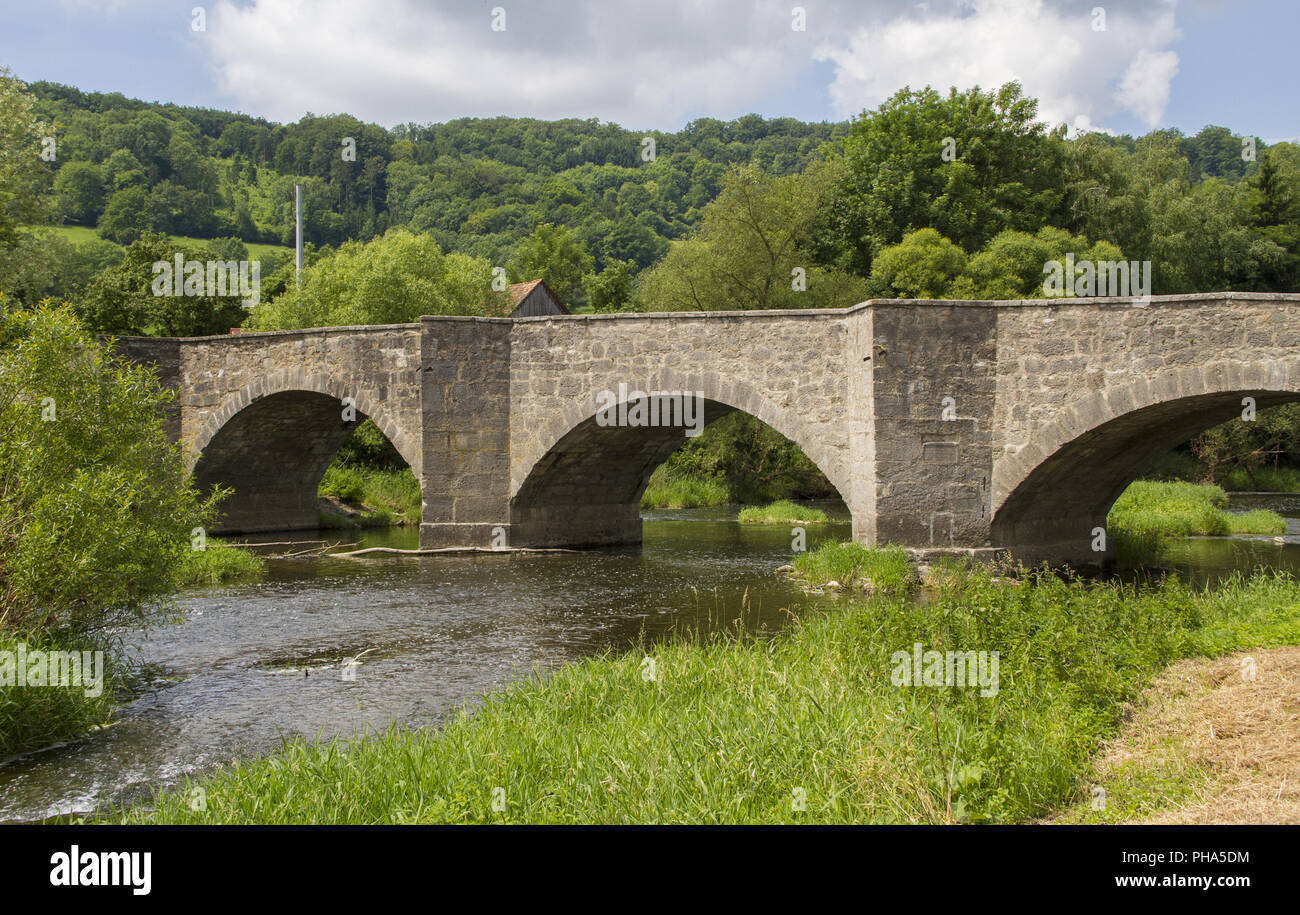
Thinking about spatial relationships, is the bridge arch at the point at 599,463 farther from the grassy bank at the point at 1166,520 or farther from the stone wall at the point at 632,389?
the grassy bank at the point at 1166,520

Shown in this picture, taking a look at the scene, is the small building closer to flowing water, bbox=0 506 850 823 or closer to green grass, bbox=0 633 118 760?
flowing water, bbox=0 506 850 823

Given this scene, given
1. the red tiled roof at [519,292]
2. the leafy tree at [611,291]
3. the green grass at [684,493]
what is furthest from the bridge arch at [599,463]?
the leafy tree at [611,291]

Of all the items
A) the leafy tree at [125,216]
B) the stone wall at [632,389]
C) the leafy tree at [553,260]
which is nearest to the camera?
the stone wall at [632,389]

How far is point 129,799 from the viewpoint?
597cm

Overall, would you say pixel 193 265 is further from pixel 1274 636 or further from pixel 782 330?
pixel 1274 636

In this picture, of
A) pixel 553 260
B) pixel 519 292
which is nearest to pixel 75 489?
pixel 519 292

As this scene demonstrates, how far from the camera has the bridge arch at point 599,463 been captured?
14.8 metres

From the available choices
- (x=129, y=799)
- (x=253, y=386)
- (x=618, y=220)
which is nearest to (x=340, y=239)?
(x=618, y=220)

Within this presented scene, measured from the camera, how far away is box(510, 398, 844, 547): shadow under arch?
1697 cm

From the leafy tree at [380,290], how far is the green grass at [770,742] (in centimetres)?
2161

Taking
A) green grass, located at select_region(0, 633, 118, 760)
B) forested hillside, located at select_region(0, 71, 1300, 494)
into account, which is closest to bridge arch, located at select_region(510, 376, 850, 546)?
forested hillside, located at select_region(0, 71, 1300, 494)

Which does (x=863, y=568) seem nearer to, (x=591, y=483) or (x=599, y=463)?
(x=599, y=463)

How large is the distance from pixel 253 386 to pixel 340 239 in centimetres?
4531

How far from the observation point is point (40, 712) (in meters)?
7.04
